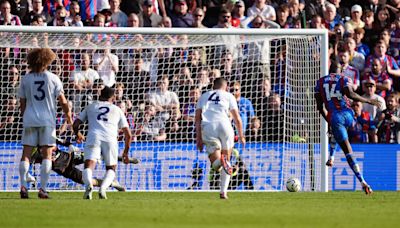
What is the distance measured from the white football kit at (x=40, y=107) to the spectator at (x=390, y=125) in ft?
29.1

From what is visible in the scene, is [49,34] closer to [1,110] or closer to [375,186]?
[1,110]

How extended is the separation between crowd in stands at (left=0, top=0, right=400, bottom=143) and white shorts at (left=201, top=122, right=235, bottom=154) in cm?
375

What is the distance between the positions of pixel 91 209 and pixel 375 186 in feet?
33.3

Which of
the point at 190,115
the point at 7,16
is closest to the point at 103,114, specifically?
the point at 190,115

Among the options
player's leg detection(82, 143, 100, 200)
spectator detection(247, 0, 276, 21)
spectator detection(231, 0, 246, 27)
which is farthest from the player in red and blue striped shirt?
spectator detection(247, 0, 276, 21)

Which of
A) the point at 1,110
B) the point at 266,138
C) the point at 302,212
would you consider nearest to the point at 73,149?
the point at 1,110

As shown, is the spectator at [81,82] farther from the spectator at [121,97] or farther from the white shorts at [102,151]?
the white shorts at [102,151]

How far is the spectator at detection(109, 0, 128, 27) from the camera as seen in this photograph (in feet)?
75.7

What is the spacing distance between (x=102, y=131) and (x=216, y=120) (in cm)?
196

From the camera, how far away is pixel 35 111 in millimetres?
15664

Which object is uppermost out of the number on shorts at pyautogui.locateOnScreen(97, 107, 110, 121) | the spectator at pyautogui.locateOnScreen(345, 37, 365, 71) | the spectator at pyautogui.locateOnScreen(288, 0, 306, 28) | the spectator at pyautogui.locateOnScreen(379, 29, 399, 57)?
the spectator at pyautogui.locateOnScreen(288, 0, 306, 28)

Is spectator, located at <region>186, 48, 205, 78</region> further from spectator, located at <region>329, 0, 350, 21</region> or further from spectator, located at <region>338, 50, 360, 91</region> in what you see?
spectator, located at <region>329, 0, 350, 21</region>

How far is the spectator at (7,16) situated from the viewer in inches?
854

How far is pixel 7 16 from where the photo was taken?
858 inches
